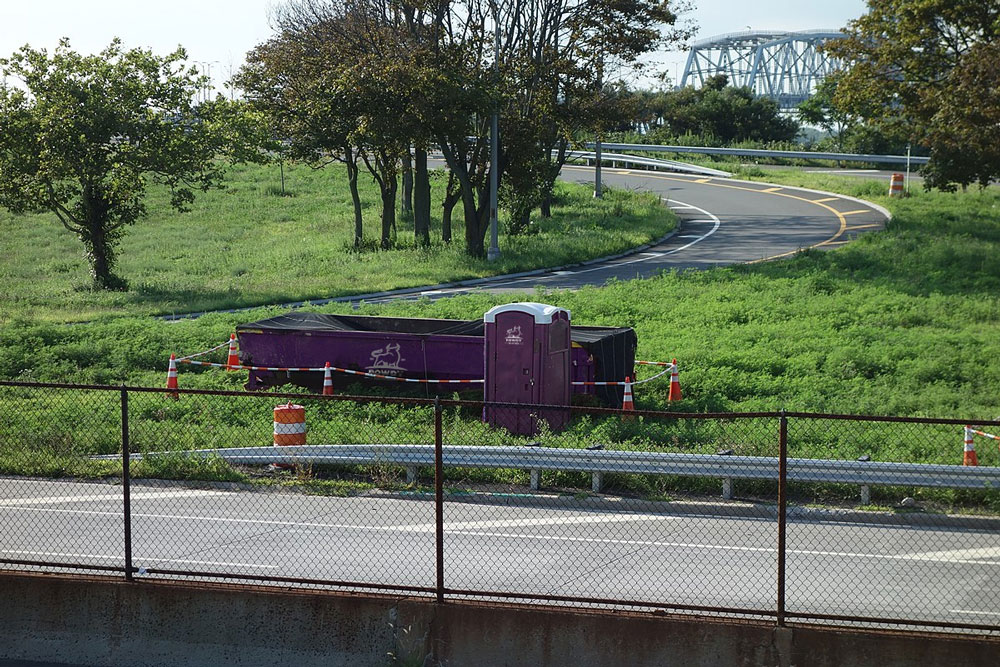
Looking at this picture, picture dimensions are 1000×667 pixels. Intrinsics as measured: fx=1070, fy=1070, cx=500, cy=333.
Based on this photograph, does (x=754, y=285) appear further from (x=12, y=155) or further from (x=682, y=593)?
(x=12, y=155)

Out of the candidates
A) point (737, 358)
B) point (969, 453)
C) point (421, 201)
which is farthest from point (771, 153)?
point (969, 453)

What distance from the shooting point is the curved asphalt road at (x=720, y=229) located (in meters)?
31.2

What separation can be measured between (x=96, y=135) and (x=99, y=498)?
20878 millimetres

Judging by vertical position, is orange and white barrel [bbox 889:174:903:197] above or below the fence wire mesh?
above

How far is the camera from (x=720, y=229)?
41000mm

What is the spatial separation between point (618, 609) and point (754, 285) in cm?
1884

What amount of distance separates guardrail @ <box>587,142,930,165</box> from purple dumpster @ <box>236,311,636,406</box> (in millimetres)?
44885

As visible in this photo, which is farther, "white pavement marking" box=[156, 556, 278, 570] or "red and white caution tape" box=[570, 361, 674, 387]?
"red and white caution tape" box=[570, 361, 674, 387]

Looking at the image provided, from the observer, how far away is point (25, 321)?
2470cm

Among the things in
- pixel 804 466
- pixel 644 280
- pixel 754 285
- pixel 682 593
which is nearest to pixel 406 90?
pixel 644 280

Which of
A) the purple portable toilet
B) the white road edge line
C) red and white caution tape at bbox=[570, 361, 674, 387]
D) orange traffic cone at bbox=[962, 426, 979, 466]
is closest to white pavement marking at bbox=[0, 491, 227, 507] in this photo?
the purple portable toilet

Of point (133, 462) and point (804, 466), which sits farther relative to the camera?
point (133, 462)

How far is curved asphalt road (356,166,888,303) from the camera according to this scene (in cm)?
3119

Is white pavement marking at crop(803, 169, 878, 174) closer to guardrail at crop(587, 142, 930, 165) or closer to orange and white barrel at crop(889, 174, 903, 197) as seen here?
guardrail at crop(587, 142, 930, 165)
